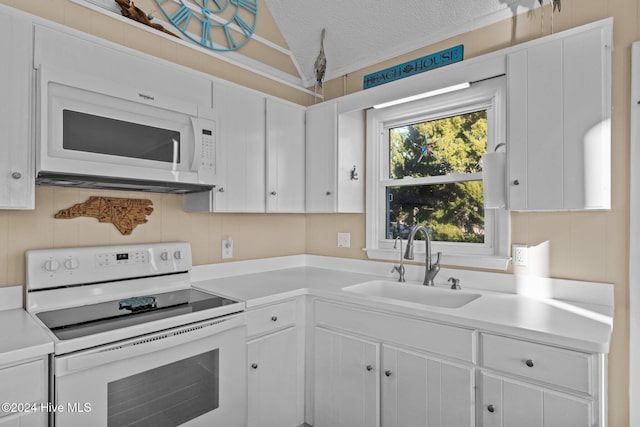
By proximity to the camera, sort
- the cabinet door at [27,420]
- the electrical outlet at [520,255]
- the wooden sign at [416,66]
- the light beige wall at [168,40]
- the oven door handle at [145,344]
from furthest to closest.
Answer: the wooden sign at [416,66]
the electrical outlet at [520,255]
the light beige wall at [168,40]
the oven door handle at [145,344]
the cabinet door at [27,420]

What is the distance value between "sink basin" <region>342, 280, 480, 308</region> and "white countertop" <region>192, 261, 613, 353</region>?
0.18 feet

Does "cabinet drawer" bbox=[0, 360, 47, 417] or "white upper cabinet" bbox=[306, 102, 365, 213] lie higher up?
"white upper cabinet" bbox=[306, 102, 365, 213]

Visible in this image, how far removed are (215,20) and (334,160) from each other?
1.22 meters

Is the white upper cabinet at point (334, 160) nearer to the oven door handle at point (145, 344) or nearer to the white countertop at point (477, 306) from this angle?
the white countertop at point (477, 306)

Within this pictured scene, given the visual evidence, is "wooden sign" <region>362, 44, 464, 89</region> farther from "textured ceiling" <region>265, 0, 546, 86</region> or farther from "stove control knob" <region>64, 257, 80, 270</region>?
"stove control knob" <region>64, 257, 80, 270</region>

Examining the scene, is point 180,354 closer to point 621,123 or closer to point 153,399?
point 153,399

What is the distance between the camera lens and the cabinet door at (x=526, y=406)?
127 cm

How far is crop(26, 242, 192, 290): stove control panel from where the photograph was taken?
162 centimetres

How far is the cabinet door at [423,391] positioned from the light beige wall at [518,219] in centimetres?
73

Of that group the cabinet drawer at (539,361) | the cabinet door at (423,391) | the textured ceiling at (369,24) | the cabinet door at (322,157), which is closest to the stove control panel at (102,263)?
the cabinet door at (322,157)

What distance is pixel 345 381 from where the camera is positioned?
193cm

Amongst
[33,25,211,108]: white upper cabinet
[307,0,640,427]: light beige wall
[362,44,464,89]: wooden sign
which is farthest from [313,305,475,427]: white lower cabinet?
[362,44,464,89]: wooden sign

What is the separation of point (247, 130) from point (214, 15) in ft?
2.85

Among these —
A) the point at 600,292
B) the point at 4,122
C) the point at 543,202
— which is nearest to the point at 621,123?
the point at 543,202
